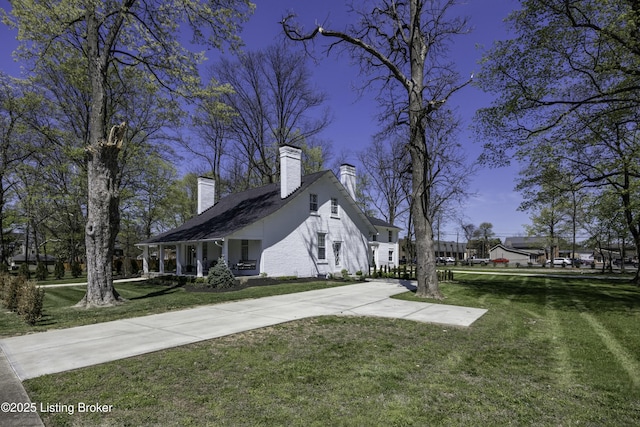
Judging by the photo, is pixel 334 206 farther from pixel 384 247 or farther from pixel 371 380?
pixel 371 380

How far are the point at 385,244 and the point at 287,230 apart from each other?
17.0 meters

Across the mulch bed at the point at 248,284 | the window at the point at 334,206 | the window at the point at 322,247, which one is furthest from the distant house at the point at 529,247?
the mulch bed at the point at 248,284

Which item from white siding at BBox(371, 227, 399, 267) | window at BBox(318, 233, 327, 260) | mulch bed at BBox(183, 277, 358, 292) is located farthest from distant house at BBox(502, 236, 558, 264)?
mulch bed at BBox(183, 277, 358, 292)

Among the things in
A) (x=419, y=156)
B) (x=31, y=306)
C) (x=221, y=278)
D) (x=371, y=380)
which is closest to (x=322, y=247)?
(x=221, y=278)

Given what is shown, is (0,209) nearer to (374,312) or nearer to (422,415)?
(374,312)

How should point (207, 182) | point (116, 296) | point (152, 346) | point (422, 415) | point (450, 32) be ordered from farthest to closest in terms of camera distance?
1. point (207, 182)
2. point (450, 32)
3. point (116, 296)
4. point (152, 346)
5. point (422, 415)

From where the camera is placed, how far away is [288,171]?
20797 mm

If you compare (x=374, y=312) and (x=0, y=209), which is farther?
(x=0, y=209)

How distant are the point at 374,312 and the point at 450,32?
11.0 meters

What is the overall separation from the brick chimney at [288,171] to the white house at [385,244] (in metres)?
13.6

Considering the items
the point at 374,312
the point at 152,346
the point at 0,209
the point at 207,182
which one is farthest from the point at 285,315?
the point at 0,209

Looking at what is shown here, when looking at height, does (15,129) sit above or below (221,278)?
above

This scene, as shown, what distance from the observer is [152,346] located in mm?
6262

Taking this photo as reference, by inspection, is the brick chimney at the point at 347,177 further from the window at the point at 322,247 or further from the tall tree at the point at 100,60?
the tall tree at the point at 100,60
